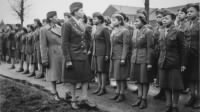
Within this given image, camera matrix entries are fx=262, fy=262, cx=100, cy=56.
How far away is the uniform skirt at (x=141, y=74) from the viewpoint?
5895mm

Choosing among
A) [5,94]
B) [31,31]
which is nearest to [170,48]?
[5,94]

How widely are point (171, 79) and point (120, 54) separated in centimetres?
164

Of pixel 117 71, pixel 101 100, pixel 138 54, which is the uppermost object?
pixel 138 54

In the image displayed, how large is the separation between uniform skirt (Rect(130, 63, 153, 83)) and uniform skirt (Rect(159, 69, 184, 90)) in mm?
469

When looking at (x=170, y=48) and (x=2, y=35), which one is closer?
(x=170, y=48)

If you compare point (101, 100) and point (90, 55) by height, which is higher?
point (90, 55)

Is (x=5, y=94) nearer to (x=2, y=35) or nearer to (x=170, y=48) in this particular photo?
(x=170, y=48)

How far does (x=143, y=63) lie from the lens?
5.95m

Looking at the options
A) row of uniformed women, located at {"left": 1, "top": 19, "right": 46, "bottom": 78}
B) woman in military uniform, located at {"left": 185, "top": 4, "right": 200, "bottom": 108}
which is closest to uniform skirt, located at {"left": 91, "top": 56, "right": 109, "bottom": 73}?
woman in military uniform, located at {"left": 185, "top": 4, "right": 200, "bottom": 108}

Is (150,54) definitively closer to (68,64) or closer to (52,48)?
(68,64)

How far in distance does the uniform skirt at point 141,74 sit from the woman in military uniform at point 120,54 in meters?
0.41

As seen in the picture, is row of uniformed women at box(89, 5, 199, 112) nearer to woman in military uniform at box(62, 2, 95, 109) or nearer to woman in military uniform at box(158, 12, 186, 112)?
woman in military uniform at box(158, 12, 186, 112)

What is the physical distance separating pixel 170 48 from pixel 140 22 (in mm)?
1075

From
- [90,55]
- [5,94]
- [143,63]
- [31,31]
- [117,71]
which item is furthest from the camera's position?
[31,31]
